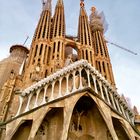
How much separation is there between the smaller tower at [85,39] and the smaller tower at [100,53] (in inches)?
48.4

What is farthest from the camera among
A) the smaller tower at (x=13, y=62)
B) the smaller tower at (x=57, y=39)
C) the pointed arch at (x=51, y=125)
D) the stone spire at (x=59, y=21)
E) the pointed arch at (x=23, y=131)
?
the stone spire at (x=59, y=21)

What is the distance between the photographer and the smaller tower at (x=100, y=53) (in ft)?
75.7

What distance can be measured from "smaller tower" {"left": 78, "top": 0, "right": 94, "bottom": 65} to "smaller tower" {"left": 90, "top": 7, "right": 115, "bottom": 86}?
1230mm

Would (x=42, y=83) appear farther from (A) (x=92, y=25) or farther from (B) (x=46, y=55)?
(A) (x=92, y=25)

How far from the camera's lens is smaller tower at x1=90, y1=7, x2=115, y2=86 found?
23.1m

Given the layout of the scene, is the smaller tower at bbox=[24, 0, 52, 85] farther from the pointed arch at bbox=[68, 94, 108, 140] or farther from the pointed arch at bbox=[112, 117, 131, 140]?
the pointed arch at bbox=[112, 117, 131, 140]

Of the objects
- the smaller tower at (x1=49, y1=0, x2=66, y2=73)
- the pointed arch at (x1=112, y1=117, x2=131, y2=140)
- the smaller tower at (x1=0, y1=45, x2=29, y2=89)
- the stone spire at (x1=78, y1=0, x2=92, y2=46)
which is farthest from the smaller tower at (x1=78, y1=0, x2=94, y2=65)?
the pointed arch at (x1=112, y1=117, x2=131, y2=140)

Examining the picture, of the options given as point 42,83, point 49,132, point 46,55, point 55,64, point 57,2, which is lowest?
point 49,132

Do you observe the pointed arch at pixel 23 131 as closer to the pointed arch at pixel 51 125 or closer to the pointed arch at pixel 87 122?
the pointed arch at pixel 51 125

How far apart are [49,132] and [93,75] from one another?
5.32 m

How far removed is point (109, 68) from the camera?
23938 millimetres

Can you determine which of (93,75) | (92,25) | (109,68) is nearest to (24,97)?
(93,75)

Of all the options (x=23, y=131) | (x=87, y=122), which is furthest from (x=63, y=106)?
(x=23, y=131)

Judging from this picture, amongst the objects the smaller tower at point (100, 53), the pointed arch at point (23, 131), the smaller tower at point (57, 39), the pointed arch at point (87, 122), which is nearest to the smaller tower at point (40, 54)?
the smaller tower at point (57, 39)
